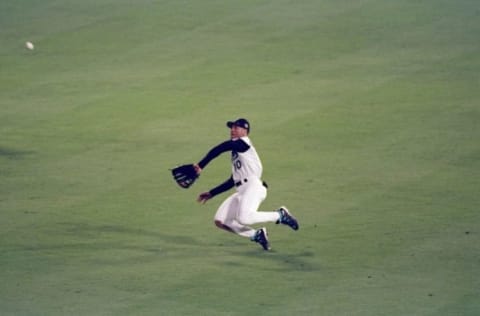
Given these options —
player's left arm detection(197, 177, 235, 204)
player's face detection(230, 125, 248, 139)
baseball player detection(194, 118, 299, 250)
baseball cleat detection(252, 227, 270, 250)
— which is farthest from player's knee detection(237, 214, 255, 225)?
player's face detection(230, 125, 248, 139)

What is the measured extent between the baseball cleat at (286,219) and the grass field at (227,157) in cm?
27

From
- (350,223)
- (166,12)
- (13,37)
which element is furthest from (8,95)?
(350,223)

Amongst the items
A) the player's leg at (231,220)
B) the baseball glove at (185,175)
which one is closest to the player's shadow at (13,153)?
the baseball glove at (185,175)

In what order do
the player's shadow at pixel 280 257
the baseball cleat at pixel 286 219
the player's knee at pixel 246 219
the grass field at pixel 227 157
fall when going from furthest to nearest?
the baseball cleat at pixel 286 219, the player's knee at pixel 246 219, the player's shadow at pixel 280 257, the grass field at pixel 227 157

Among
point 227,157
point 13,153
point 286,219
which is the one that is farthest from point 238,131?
point 13,153

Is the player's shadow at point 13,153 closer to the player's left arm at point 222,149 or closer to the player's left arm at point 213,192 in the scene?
the player's left arm at point 213,192

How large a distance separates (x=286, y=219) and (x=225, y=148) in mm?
1166

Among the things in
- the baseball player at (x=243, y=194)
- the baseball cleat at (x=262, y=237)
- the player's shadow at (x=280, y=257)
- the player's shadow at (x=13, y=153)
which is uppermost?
the player's shadow at (x=13, y=153)

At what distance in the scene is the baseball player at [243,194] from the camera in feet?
50.9

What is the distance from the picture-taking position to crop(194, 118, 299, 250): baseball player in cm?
1552

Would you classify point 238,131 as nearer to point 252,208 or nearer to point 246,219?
point 252,208

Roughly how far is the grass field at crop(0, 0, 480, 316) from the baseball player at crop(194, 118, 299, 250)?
272 mm

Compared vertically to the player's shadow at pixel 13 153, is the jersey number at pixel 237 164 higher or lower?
lower

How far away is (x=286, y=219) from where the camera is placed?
1570 centimetres
